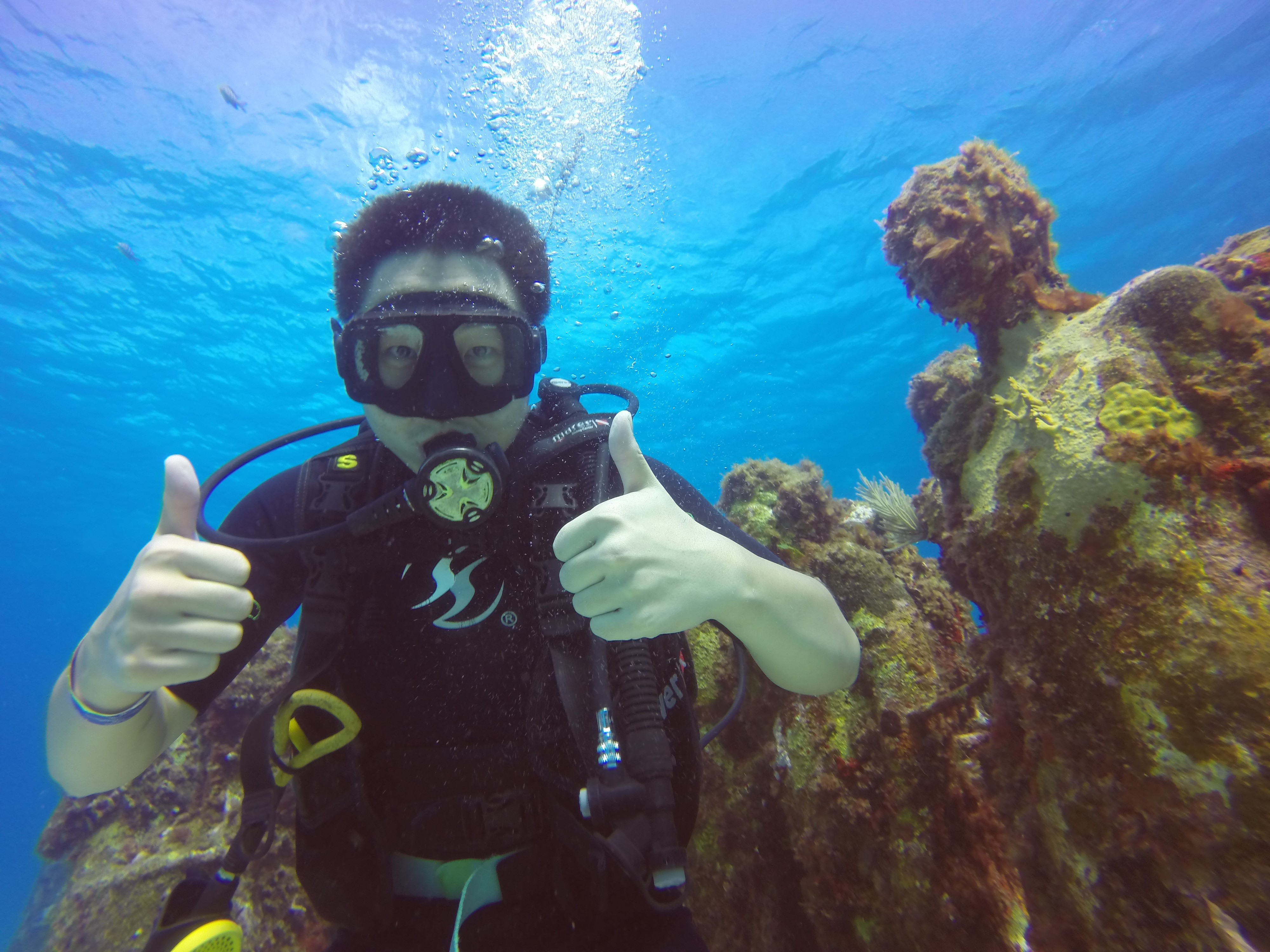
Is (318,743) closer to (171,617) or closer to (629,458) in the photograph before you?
(171,617)

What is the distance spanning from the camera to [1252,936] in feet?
4.10

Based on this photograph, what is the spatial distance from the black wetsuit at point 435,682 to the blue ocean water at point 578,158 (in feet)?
28.5

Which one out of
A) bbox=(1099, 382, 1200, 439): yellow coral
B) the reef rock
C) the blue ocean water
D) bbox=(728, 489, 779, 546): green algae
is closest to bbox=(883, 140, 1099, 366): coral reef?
the reef rock

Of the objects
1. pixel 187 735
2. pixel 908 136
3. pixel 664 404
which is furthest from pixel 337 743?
pixel 664 404

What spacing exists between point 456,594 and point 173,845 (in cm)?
609

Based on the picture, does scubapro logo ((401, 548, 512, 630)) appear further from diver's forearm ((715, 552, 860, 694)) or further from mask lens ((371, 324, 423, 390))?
diver's forearm ((715, 552, 860, 694))

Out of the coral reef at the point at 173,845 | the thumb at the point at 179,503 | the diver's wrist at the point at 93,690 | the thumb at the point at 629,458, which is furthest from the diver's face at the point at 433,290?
the coral reef at the point at 173,845

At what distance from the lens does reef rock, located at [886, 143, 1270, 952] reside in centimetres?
138

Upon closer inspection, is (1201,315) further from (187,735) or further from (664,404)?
(664,404)

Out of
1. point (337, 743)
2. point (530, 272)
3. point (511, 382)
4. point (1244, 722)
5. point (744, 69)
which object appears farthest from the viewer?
point (744, 69)

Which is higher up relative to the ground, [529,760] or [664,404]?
[664,404]

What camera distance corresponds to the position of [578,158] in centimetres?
1198

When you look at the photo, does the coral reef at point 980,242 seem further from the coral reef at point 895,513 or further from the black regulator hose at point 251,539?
the black regulator hose at point 251,539

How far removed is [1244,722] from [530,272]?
10.7 ft
